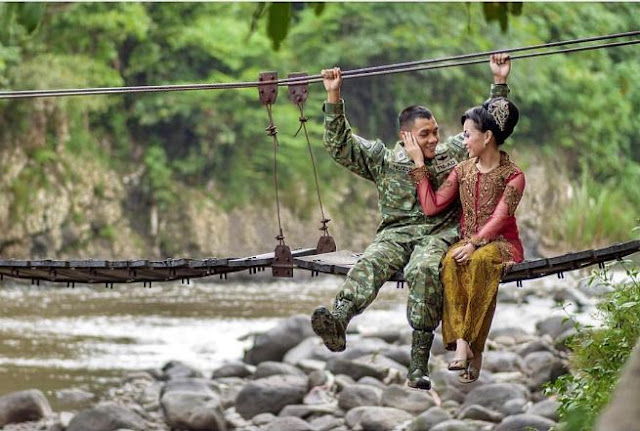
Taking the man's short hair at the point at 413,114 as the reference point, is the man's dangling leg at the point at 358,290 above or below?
below

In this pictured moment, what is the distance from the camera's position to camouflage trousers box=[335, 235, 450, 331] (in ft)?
12.4

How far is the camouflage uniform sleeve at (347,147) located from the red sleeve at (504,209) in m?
0.49

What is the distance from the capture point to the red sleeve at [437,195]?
12.9 feet

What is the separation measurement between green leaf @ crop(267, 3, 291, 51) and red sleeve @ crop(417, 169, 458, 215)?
219 centimetres

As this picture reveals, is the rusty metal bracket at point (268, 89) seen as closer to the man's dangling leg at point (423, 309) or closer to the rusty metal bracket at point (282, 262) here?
the rusty metal bracket at point (282, 262)

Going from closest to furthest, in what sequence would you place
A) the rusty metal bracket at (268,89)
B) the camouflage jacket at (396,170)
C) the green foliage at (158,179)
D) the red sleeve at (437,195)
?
the red sleeve at (437,195) → the camouflage jacket at (396,170) → the rusty metal bracket at (268,89) → the green foliage at (158,179)

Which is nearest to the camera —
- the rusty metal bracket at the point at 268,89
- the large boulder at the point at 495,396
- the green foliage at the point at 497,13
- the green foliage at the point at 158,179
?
the green foliage at the point at 497,13

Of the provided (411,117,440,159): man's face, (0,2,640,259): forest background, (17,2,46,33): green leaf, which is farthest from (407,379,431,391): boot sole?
(0,2,640,259): forest background

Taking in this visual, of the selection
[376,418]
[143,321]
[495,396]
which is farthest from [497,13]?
[143,321]

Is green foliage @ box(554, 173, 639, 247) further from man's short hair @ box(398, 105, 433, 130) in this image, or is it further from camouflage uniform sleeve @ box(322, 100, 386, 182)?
man's short hair @ box(398, 105, 433, 130)

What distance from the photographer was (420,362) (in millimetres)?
3771

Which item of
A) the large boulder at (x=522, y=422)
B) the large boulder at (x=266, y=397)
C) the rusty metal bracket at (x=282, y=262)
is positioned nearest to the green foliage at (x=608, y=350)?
the rusty metal bracket at (x=282, y=262)

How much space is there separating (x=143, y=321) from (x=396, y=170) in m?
7.30

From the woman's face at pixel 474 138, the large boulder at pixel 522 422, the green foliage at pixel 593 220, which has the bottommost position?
the large boulder at pixel 522 422
